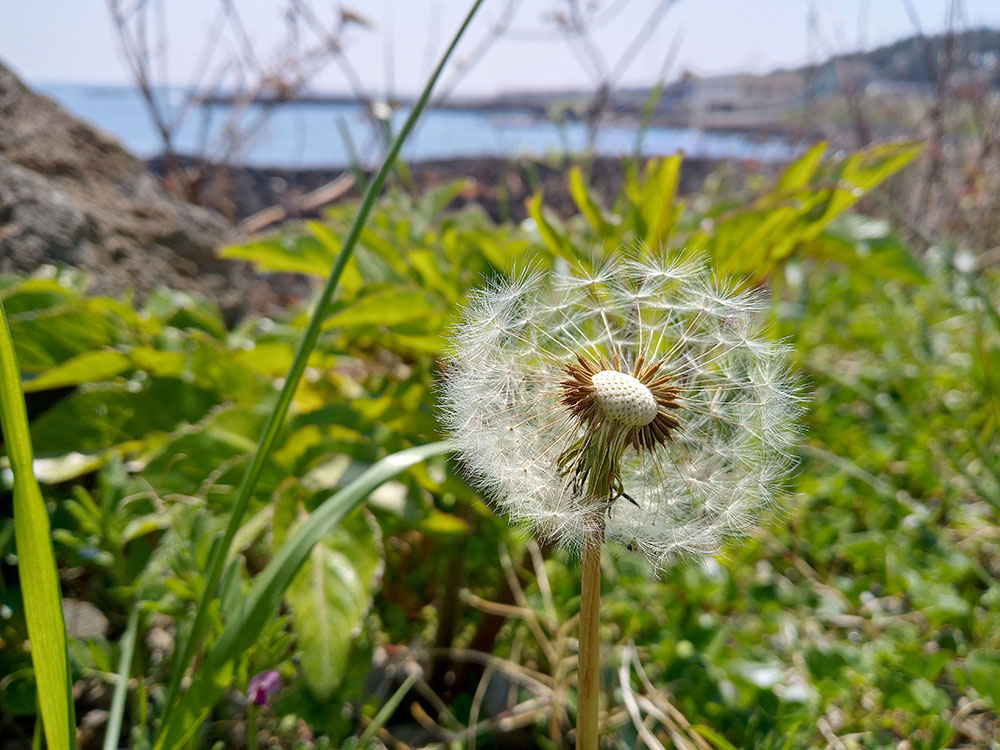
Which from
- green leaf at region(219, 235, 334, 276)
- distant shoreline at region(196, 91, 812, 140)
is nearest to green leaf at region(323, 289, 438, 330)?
green leaf at region(219, 235, 334, 276)

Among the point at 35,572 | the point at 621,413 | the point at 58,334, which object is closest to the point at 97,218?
the point at 58,334

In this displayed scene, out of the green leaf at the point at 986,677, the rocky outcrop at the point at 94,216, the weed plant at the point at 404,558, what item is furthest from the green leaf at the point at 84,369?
the green leaf at the point at 986,677

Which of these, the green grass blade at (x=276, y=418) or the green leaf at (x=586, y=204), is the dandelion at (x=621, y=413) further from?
the green leaf at (x=586, y=204)

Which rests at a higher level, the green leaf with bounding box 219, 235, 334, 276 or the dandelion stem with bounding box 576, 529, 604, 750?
the green leaf with bounding box 219, 235, 334, 276

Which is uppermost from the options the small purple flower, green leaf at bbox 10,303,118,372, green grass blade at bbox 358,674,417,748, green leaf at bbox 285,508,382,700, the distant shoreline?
the distant shoreline

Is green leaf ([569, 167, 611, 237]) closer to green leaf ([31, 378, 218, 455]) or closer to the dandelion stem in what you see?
green leaf ([31, 378, 218, 455])

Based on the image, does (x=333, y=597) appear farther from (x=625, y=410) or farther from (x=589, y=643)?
(x=625, y=410)
